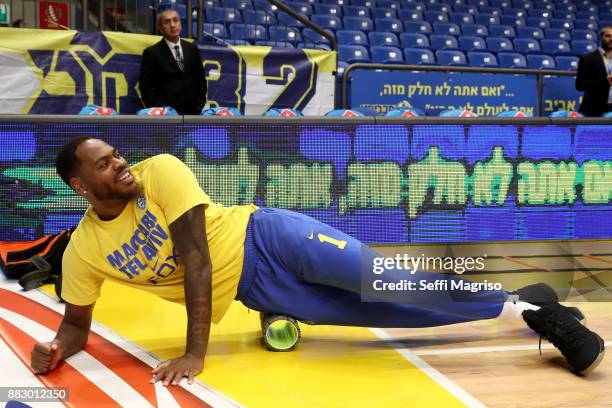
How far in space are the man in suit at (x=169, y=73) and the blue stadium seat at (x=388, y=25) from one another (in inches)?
228

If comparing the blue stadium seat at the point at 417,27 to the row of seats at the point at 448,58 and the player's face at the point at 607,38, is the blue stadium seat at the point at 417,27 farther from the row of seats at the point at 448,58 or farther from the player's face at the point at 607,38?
the player's face at the point at 607,38

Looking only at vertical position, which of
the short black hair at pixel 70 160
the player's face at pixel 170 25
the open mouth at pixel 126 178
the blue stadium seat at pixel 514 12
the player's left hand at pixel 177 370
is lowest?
the player's left hand at pixel 177 370

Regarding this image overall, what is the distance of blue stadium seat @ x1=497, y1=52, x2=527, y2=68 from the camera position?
10289 mm

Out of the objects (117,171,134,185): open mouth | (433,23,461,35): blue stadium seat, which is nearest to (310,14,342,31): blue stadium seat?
(433,23,461,35): blue stadium seat

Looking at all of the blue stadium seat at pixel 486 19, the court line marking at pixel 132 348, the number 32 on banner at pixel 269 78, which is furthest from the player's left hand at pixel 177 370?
the blue stadium seat at pixel 486 19

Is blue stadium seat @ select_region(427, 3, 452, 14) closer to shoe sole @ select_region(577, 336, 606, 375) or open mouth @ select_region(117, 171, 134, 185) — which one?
shoe sole @ select_region(577, 336, 606, 375)

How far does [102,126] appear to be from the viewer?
4523 millimetres

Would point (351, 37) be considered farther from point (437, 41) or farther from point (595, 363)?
point (595, 363)

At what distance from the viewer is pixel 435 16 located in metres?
12.0

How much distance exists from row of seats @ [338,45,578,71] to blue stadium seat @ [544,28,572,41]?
148 cm

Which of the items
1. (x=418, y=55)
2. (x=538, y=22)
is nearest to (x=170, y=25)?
(x=418, y=55)

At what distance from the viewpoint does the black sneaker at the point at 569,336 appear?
259 centimetres

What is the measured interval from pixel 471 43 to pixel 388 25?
4.77ft

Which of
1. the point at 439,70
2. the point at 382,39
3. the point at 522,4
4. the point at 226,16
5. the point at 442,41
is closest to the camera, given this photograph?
the point at 439,70
